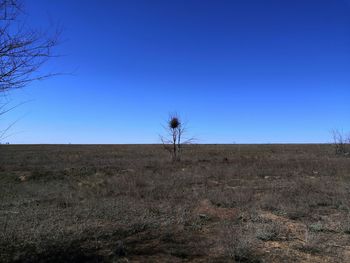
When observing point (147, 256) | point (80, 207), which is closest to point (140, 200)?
point (80, 207)

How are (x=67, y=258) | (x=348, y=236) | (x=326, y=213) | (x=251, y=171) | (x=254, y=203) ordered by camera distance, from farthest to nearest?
(x=251, y=171) < (x=254, y=203) < (x=326, y=213) < (x=348, y=236) < (x=67, y=258)

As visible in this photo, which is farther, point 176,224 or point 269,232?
point 176,224

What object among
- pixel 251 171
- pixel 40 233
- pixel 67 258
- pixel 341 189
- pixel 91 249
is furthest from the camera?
pixel 251 171

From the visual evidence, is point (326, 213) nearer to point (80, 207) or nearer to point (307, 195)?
point (307, 195)

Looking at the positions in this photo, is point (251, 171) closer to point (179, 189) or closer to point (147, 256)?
point (179, 189)

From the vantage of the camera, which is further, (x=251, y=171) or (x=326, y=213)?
(x=251, y=171)

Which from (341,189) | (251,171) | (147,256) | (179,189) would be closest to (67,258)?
(147,256)

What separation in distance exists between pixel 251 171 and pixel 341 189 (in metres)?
7.41

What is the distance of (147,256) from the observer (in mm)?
5949

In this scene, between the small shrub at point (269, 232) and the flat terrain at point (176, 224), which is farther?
the small shrub at point (269, 232)

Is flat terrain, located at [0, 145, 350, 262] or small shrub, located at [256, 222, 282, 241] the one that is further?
small shrub, located at [256, 222, 282, 241]

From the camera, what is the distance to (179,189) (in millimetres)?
14195

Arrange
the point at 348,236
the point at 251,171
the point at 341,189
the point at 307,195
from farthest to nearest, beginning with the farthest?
the point at 251,171 → the point at 341,189 → the point at 307,195 → the point at 348,236

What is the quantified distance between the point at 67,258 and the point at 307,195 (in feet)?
29.1
